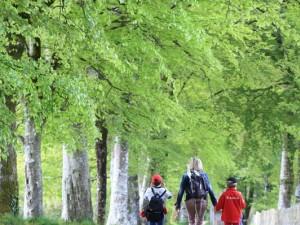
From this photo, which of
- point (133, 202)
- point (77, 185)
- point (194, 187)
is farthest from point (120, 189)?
point (194, 187)

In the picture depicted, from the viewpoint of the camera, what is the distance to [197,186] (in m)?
14.8

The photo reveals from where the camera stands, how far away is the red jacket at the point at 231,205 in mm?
15273

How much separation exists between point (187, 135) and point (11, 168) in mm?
8180

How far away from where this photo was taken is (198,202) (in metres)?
14.9

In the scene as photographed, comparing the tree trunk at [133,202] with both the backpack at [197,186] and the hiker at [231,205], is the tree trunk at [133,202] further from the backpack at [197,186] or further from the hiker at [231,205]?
the backpack at [197,186]

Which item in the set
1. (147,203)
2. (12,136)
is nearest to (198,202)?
(147,203)

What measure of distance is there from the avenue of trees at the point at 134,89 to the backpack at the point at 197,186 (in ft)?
6.25

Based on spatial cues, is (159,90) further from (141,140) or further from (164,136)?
(164,136)

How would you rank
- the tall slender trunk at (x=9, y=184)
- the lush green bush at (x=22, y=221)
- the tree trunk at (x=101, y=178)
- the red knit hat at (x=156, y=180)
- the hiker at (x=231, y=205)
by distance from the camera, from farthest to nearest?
the tree trunk at (x=101, y=178), the tall slender trunk at (x=9, y=184), the hiker at (x=231, y=205), the red knit hat at (x=156, y=180), the lush green bush at (x=22, y=221)

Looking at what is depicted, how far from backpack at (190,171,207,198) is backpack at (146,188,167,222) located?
67 centimetres

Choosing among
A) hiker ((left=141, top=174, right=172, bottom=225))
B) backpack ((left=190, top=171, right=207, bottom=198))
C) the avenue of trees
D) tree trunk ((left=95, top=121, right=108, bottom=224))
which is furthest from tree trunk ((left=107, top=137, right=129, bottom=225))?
backpack ((left=190, top=171, right=207, bottom=198))

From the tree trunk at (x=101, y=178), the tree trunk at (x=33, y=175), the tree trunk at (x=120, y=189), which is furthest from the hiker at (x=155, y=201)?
the tree trunk at (x=120, y=189)

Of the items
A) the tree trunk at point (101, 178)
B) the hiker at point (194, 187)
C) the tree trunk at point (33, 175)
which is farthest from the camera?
the tree trunk at point (101, 178)

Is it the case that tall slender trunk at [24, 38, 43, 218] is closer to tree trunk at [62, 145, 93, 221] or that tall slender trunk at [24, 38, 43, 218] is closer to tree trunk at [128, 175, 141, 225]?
tree trunk at [62, 145, 93, 221]
